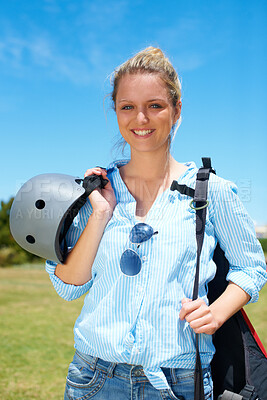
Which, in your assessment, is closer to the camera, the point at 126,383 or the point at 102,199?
the point at 126,383

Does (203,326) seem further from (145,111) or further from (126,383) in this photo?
(145,111)

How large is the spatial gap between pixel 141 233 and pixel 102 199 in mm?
315

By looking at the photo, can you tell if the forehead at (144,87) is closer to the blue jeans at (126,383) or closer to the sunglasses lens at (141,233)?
the sunglasses lens at (141,233)

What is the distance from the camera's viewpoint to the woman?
5.86 feet

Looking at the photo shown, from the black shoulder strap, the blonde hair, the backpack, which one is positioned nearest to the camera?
the black shoulder strap

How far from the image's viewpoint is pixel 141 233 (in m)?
1.88

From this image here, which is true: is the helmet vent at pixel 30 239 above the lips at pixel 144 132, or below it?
below

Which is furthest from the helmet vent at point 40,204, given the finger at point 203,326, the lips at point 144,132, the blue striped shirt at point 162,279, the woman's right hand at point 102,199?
the finger at point 203,326

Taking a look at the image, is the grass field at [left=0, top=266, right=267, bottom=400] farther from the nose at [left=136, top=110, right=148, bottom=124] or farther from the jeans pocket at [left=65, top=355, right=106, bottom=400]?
the nose at [left=136, top=110, right=148, bottom=124]

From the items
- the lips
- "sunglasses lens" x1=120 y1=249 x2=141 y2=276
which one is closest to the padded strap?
the lips

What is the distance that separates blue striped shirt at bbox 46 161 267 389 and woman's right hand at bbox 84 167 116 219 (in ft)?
0.18

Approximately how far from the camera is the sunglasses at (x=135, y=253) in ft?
6.06

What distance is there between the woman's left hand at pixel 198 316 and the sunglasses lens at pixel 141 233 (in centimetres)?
32

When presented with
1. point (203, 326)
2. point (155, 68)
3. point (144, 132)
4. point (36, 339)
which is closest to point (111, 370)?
point (203, 326)
